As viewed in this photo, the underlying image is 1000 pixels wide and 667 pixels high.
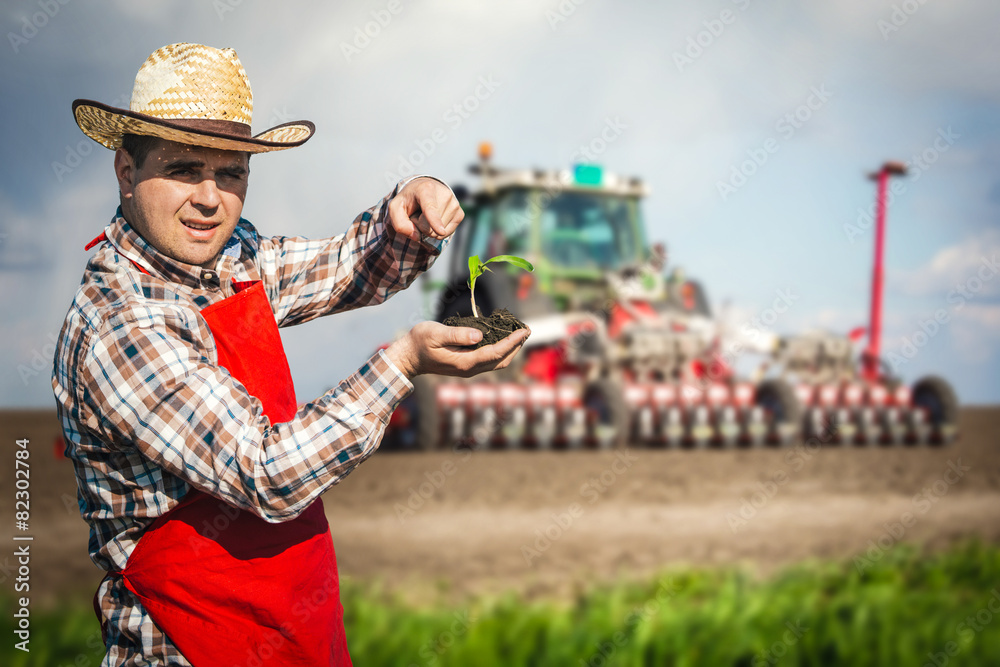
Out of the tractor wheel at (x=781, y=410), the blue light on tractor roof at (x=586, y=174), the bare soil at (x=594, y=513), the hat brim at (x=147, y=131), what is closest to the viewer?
the hat brim at (x=147, y=131)

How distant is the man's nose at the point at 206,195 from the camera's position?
4.53 ft

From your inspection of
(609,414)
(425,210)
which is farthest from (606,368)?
(425,210)

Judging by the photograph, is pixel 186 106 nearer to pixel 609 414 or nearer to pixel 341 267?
pixel 341 267

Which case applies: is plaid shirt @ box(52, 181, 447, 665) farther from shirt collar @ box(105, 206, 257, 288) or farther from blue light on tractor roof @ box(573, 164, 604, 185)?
blue light on tractor roof @ box(573, 164, 604, 185)

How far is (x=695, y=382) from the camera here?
25.2 feet

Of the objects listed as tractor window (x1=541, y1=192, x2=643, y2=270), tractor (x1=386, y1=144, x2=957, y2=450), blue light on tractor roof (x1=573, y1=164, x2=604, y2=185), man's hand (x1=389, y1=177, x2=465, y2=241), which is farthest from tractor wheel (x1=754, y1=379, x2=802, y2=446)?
man's hand (x1=389, y1=177, x2=465, y2=241)

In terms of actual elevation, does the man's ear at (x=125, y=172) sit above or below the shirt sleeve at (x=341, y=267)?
above

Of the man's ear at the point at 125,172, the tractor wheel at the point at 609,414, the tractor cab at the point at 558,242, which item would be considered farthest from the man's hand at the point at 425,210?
the tractor cab at the point at 558,242

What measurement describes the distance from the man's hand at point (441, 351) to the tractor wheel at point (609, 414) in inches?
227

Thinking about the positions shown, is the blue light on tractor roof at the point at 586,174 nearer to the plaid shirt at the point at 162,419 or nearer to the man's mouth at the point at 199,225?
the plaid shirt at the point at 162,419

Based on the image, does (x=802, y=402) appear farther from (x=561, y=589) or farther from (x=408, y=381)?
(x=408, y=381)

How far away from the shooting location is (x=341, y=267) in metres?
1.73

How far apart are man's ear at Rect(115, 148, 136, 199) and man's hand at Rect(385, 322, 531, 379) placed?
0.61m

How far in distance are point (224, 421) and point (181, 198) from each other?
0.45 meters
